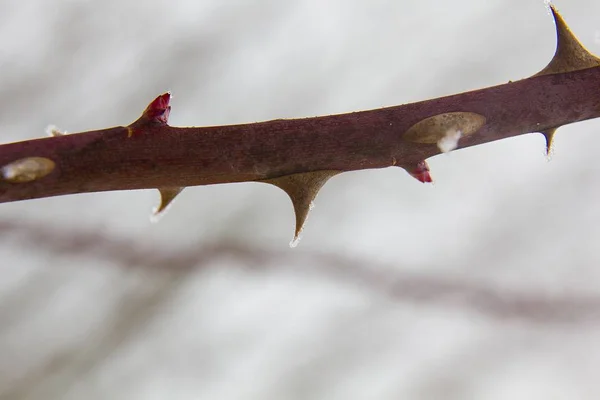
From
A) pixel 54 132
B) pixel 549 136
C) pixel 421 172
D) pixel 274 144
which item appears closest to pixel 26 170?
pixel 54 132

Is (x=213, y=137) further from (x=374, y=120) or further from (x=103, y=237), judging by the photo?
(x=103, y=237)

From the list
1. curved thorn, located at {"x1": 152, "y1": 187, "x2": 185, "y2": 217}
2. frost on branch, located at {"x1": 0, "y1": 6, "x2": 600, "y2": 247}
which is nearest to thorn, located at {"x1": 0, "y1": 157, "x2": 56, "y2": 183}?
frost on branch, located at {"x1": 0, "y1": 6, "x2": 600, "y2": 247}

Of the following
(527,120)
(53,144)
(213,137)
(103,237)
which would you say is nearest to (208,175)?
(213,137)

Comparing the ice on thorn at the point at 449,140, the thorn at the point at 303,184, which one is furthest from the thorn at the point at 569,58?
the thorn at the point at 303,184

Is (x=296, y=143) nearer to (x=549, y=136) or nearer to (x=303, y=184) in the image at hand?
(x=303, y=184)

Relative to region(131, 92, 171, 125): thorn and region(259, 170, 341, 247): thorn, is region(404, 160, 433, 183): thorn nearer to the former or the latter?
region(259, 170, 341, 247): thorn

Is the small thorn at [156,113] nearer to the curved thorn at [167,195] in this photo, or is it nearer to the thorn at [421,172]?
the curved thorn at [167,195]
